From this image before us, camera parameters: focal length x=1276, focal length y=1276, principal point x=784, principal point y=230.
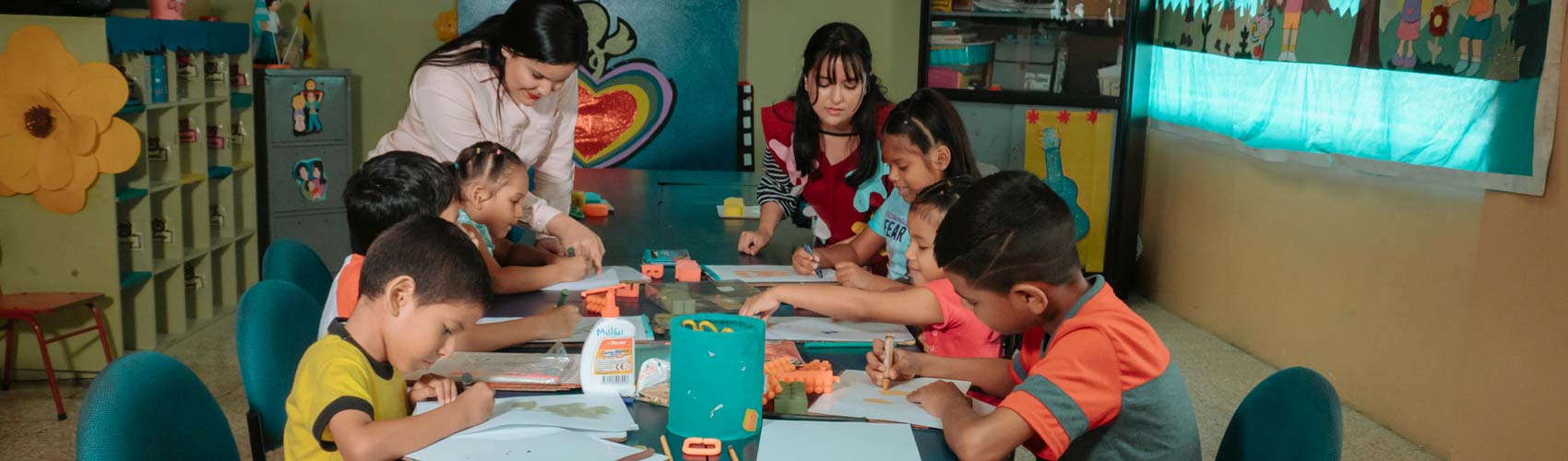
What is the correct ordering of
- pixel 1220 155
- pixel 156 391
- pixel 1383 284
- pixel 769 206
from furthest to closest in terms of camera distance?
pixel 1220 155
pixel 1383 284
pixel 769 206
pixel 156 391

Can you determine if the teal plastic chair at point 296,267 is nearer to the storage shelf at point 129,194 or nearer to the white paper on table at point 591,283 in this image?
the white paper on table at point 591,283

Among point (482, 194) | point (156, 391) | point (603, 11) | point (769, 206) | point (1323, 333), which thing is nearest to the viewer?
point (156, 391)

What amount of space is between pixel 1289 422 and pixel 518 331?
1.07 meters

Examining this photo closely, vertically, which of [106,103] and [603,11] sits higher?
[603,11]

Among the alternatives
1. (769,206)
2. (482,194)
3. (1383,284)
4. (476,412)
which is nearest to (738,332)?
(476,412)

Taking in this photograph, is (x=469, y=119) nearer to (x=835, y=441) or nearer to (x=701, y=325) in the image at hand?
(x=701, y=325)

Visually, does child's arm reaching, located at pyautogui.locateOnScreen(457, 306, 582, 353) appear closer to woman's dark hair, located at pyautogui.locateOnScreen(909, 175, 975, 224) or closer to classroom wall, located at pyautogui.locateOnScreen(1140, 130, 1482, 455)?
woman's dark hair, located at pyautogui.locateOnScreen(909, 175, 975, 224)

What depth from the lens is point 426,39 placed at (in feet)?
18.7

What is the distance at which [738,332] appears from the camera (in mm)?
1405

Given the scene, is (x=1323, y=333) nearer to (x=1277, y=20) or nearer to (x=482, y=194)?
(x=1277, y=20)

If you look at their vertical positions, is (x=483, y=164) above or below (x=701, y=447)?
above

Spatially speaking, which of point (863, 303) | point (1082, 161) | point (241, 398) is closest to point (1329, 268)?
point (1082, 161)

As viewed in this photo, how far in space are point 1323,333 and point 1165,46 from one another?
1.48m

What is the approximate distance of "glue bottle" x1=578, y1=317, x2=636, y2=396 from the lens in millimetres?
1629
